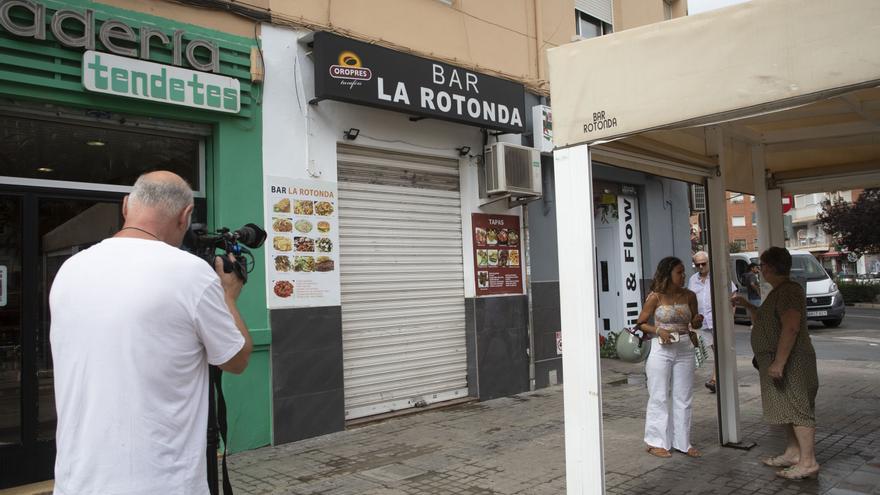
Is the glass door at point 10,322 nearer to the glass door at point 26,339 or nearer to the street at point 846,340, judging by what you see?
the glass door at point 26,339

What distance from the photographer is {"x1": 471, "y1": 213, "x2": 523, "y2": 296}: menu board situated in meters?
8.49

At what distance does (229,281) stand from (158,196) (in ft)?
1.35

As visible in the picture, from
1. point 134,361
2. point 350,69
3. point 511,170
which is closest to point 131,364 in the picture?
point 134,361

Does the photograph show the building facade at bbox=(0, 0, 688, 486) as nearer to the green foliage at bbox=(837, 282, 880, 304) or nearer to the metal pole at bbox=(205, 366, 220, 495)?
the metal pole at bbox=(205, 366, 220, 495)

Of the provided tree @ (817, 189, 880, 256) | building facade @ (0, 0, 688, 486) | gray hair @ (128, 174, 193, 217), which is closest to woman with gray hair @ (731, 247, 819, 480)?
building facade @ (0, 0, 688, 486)

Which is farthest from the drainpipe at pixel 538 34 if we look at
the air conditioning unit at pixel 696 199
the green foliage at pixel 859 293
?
the green foliage at pixel 859 293

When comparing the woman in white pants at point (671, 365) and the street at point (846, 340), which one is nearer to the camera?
the woman in white pants at point (671, 365)

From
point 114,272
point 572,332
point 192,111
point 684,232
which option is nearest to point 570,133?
point 572,332

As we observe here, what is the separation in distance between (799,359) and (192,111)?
5708 mm

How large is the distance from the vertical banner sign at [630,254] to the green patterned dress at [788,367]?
6.39 metres

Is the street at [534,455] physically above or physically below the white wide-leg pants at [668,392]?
below

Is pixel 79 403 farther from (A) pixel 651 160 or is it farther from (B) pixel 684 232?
(B) pixel 684 232

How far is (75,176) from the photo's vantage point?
5.63 metres

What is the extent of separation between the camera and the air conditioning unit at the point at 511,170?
27.2 feet
